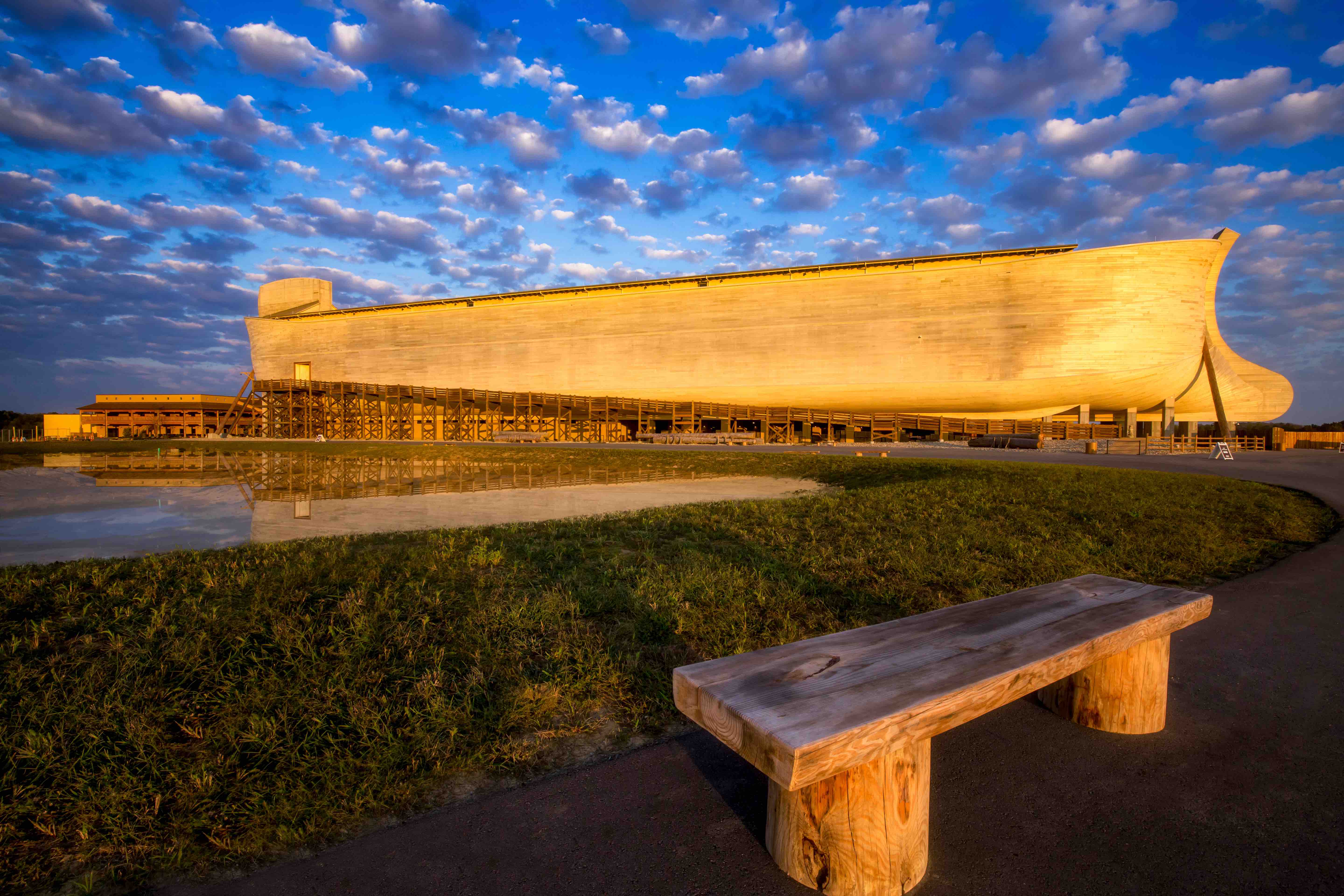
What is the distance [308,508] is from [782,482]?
25.6 feet

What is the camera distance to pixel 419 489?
10.8 metres

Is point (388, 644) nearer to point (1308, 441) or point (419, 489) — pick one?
point (419, 489)

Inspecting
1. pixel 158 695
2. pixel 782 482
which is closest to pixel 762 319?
pixel 782 482

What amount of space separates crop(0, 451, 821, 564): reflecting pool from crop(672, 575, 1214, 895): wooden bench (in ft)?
17.6

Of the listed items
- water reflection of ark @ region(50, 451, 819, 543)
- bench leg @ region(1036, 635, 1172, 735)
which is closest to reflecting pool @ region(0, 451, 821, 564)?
water reflection of ark @ region(50, 451, 819, 543)

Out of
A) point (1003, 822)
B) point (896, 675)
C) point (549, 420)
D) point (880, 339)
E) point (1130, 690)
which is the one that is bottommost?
point (1003, 822)

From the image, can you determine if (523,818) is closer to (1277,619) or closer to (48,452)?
(1277,619)

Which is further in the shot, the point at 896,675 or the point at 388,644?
the point at 388,644

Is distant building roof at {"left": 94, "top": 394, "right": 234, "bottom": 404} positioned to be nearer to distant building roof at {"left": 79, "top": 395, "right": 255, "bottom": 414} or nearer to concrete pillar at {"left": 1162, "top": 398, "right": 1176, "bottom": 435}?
distant building roof at {"left": 79, "top": 395, "right": 255, "bottom": 414}

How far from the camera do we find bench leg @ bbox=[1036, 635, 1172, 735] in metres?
2.55

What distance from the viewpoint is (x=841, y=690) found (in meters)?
1.66

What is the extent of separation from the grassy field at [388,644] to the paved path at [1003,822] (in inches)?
9.6

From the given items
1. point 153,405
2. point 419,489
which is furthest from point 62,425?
point 419,489

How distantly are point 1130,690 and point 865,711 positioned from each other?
6.02 ft
